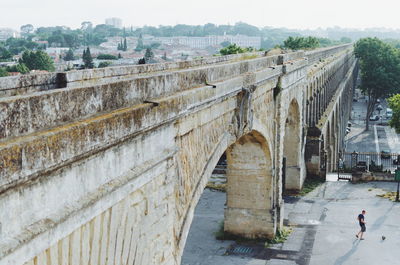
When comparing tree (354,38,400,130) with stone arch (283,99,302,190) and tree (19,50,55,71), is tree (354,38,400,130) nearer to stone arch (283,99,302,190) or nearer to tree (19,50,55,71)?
stone arch (283,99,302,190)

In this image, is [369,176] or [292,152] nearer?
[292,152]

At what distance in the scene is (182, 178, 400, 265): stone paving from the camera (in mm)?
17344

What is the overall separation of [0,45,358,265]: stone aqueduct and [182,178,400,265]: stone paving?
5204 mm

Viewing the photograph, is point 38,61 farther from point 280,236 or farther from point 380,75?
point 280,236

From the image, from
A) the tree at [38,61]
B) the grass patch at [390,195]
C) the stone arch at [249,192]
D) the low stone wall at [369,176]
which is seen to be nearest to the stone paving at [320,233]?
the grass patch at [390,195]

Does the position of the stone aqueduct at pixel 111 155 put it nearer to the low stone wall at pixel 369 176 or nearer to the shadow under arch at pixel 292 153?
the shadow under arch at pixel 292 153

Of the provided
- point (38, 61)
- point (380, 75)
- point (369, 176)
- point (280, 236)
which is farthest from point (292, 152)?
point (38, 61)

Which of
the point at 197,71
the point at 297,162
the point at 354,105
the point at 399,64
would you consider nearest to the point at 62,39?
the point at 354,105

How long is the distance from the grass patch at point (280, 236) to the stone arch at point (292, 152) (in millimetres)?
5308

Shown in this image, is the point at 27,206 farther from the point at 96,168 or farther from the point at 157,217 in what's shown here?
the point at 157,217

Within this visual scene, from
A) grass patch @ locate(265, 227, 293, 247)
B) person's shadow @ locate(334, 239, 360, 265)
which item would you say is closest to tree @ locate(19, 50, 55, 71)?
grass patch @ locate(265, 227, 293, 247)

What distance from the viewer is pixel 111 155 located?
21.3 ft

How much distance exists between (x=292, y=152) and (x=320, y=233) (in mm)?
6605

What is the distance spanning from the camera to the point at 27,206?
5.02 meters
